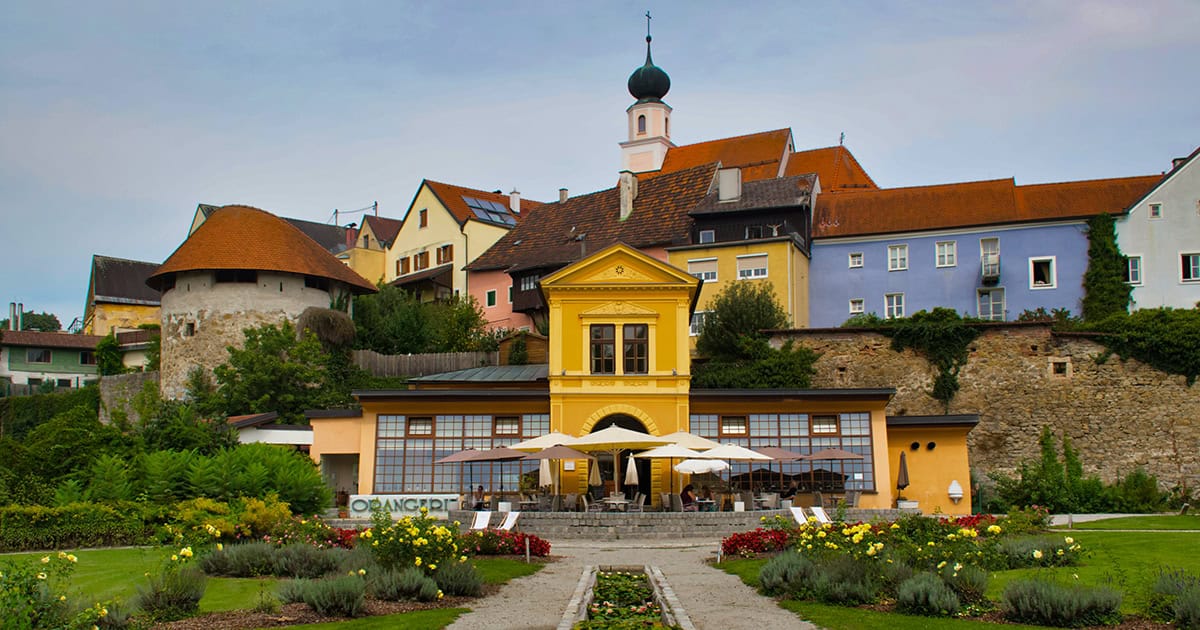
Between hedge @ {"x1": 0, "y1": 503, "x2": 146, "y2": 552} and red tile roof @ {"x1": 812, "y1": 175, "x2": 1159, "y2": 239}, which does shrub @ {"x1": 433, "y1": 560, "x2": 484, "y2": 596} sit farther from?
red tile roof @ {"x1": 812, "y1": 175, "x2": 1159, "y2": 239}

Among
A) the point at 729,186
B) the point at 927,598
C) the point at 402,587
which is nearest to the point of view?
the point at 927,598

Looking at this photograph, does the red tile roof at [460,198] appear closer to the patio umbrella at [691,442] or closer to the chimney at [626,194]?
the chimney at [626,194]

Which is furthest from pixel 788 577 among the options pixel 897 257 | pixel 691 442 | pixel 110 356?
pixel 110 356

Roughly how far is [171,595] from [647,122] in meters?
66.6

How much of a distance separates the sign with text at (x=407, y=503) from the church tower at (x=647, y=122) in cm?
4980

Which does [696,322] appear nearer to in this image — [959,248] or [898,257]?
[898,257]

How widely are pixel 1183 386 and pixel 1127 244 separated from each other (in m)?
9.19

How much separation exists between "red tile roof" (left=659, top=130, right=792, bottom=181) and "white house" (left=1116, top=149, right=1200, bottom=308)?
18963 mm

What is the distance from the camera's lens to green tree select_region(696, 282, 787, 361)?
1622 inches

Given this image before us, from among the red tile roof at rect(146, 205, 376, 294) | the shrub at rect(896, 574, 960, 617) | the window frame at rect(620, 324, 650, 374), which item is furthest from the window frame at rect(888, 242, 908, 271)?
the shrub at rect(896, 574, 960, 617)

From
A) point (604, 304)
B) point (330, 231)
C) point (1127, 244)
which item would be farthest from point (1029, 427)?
point (330, 231)

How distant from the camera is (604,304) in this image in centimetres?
3416

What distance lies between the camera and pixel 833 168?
5803 cm

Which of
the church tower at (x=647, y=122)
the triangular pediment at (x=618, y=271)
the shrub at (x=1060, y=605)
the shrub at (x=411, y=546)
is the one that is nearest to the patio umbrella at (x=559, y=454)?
the triangular pediment at (x=618, y=271)
